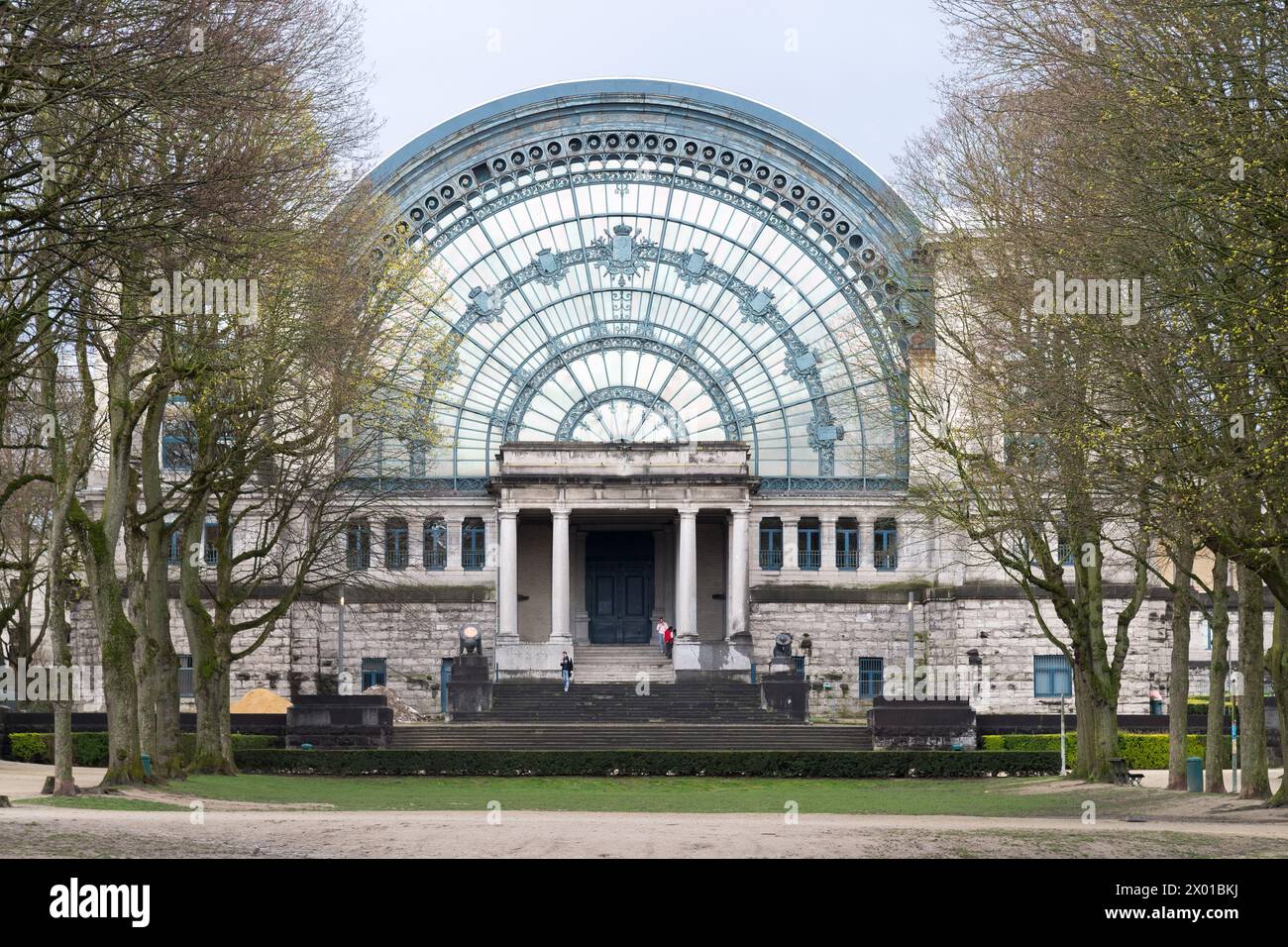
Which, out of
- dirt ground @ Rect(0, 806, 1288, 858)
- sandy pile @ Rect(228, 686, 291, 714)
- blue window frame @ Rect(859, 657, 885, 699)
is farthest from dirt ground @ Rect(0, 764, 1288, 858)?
blue window frame @ Rect(859, 657, 885, 699)

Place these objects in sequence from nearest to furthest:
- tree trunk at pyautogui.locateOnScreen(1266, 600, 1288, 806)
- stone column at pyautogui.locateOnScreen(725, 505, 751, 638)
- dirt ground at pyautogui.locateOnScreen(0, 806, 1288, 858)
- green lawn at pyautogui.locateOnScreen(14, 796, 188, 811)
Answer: dirt ground at pyautogui.locateOnScreen(0, 806, 1288, 858), green lawn at pyautogui.locateOnScreen(14, 796, 188, 811), tree trunk at pyautogui.locateOnScreen(1266, 600, 1288, 806), stone column at pyautogui.locateOnScreen(725, 505, 751, 638)

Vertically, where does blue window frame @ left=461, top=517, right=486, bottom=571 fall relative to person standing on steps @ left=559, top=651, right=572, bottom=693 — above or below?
above

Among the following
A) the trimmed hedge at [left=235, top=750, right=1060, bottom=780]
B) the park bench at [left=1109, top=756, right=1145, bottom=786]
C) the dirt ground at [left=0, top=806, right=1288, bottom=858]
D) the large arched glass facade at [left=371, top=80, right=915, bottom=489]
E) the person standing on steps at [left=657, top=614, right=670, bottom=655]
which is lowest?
the trimmed hedge at [left=235, top=750, right=1060, bottom=780]

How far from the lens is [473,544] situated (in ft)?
221

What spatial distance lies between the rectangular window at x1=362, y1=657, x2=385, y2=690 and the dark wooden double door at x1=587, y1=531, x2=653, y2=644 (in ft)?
27.8

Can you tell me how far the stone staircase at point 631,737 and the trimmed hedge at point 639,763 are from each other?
3.62 metres

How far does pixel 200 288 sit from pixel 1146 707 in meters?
44.5

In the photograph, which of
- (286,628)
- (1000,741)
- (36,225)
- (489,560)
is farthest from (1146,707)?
(36,225)

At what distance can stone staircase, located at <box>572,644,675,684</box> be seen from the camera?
2399 inches

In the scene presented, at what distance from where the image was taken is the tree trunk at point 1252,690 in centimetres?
3053

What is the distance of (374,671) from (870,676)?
752 inches

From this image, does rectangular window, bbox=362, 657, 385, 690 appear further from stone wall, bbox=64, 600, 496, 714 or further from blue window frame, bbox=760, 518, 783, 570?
blue window frame, bbox=760, 518, 783, 570

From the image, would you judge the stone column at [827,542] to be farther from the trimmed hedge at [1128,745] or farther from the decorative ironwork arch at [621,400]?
the trimmed hedge at [1128,745]

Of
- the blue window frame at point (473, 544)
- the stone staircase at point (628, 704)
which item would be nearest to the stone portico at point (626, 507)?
the blue window frame at point (473, 544)
